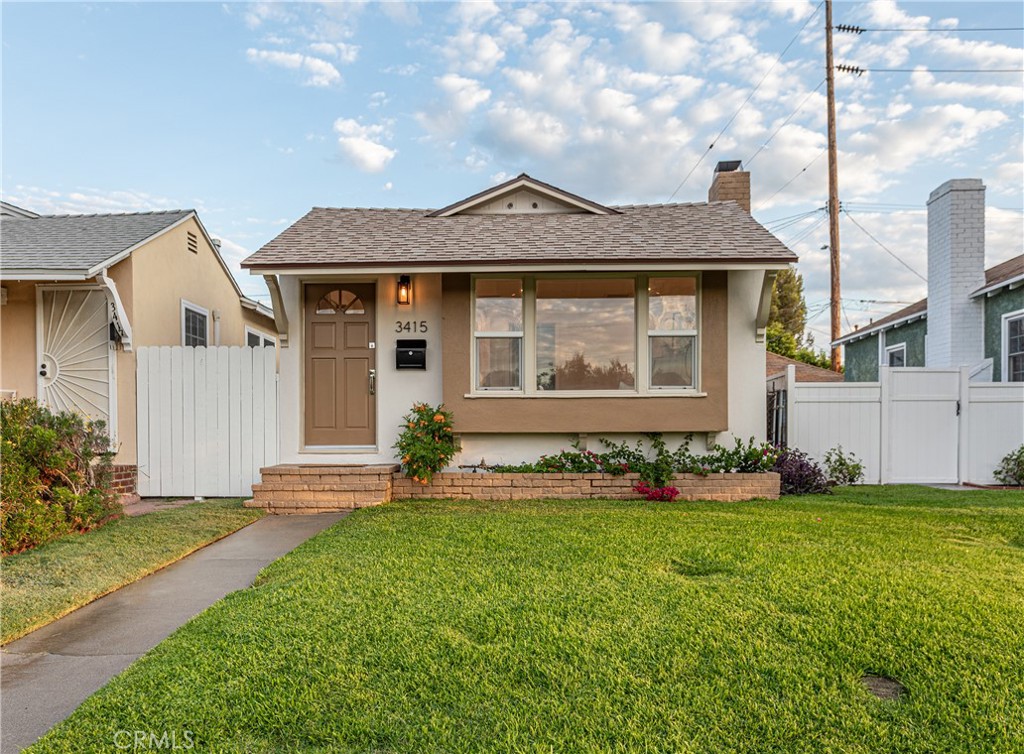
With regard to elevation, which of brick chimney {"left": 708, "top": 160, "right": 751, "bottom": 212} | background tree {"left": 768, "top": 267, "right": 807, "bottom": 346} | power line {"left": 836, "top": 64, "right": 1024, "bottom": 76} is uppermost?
power line {"left": 836, "top": 64, "right": 1024, "bottom": 76}

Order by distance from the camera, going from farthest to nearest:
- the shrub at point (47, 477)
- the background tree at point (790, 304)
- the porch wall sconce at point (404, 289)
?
the background tree at point (790, 304), the porch wall sconce at point (404, 289), the shrub at point (47, 477)

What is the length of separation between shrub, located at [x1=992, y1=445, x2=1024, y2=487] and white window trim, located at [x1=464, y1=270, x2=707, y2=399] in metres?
5.25

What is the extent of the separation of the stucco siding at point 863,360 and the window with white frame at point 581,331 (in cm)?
1091

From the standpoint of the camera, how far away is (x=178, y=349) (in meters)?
7.73

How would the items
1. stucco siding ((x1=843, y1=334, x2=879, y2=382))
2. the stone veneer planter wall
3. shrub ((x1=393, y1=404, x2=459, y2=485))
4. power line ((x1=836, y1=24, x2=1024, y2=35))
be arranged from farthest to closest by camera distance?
stucco siding ((x1=843, y1=334, x2=879, y2=382)), power line ((x1=836, y1=24, x2=1024, y2=35)), the stone veneer planter wall, shrub ((x1=393, y1=404, x2=459, y2=485))

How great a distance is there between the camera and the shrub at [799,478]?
7676 millimetres

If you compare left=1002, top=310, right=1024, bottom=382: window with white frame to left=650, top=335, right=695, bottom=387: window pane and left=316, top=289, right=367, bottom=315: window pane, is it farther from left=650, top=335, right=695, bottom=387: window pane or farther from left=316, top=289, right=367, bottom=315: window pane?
left=316, top=289, right=367, bottom=315: window pane

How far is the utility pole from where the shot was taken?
15398mm

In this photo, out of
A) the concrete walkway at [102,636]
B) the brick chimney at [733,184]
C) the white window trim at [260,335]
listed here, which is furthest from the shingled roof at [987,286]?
the white window trim at [260,335]

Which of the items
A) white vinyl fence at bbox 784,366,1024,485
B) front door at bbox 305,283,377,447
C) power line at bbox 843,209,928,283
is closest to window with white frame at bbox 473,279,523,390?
front door at bbox 305,283,377,447

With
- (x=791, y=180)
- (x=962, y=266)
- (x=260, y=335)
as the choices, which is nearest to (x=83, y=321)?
(x=260, y=335)

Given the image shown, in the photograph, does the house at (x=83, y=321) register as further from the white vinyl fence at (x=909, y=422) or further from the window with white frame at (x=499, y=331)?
the white vinyl fence at (x=909, y=422)

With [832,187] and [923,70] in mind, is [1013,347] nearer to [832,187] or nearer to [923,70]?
[832,187]

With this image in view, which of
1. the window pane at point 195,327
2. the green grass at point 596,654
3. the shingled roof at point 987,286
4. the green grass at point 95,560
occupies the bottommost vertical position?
the green grass at point 95,560
